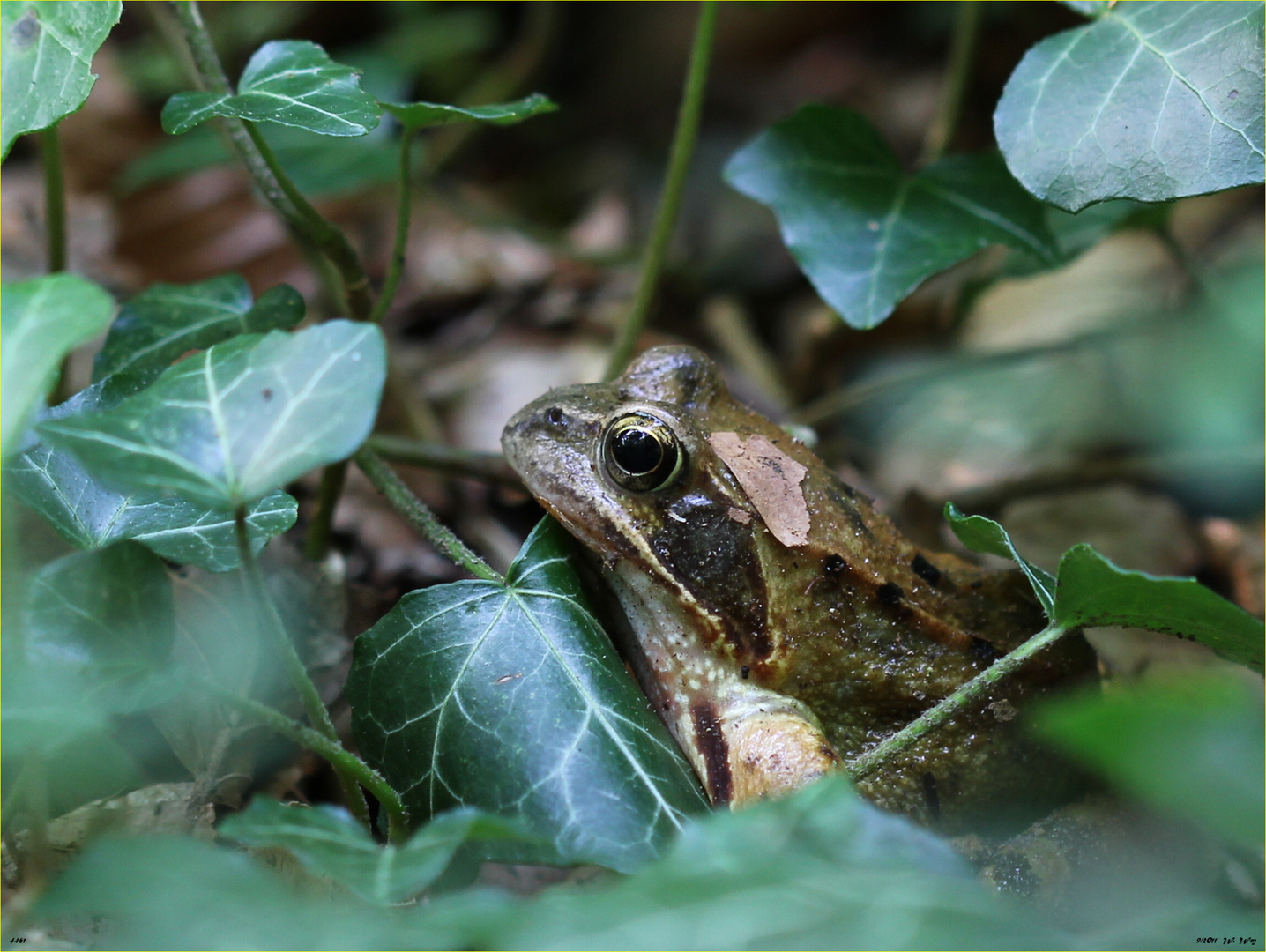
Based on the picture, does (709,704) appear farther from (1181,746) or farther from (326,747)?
(1181,746)

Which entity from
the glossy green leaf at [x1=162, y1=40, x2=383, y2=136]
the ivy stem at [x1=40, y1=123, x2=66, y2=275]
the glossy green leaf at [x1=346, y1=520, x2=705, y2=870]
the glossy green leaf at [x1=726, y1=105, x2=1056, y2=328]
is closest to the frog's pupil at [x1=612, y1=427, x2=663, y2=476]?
the glossy green leaf at [x1=346, y1=520, x2=705, y2=870]

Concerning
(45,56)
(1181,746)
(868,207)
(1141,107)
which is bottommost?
(868,207)

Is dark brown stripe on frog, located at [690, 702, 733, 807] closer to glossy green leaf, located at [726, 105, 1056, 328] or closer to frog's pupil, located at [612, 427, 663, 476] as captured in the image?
frog's pupil, located at [612, 427, 663, 476]

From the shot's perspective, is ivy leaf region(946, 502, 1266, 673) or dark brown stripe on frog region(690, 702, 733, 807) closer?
ivy leaf region(946, 502, 1266, 673)

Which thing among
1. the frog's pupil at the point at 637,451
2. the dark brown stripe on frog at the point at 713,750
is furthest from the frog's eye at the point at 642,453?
the dark brown stripe on frog at the point at 713,750

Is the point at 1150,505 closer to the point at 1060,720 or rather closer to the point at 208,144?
the point at 1060,720

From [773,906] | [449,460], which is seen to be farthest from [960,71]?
[773,906]

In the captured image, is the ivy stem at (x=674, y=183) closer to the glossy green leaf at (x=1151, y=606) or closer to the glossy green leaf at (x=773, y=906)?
the glossy green leaf at (x=1151, y=606)
